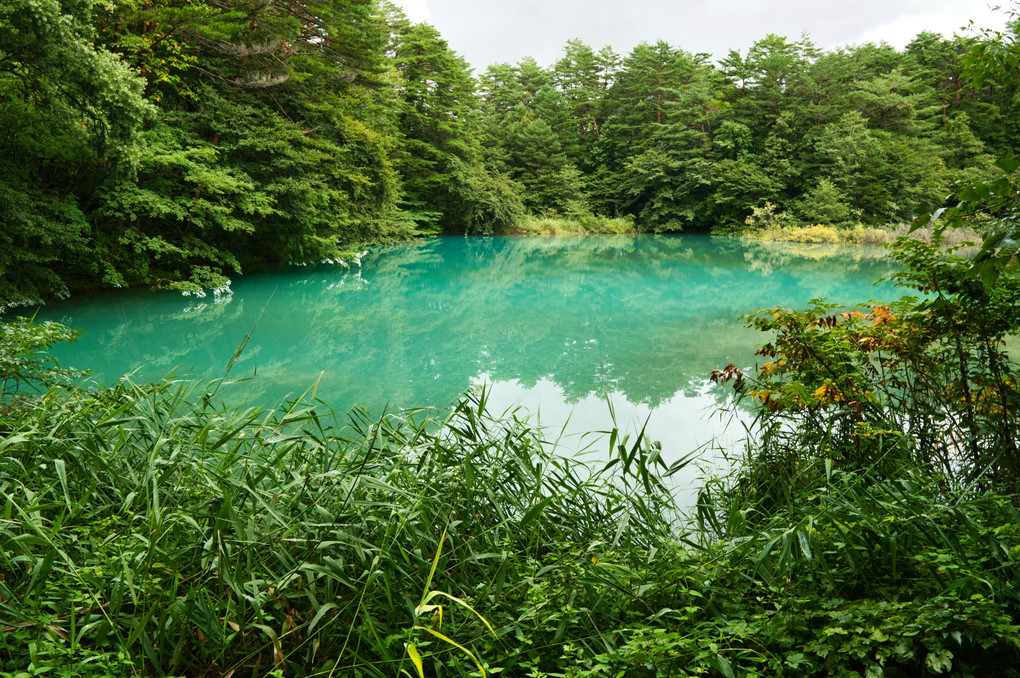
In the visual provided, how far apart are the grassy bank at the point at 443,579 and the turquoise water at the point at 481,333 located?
98 centimetres

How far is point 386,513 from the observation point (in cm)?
177

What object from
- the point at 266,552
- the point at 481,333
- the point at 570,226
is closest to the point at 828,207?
the point at 570,226

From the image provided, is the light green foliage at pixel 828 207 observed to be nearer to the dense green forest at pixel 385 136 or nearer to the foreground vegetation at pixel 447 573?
the dense green forest at pixel 385 136

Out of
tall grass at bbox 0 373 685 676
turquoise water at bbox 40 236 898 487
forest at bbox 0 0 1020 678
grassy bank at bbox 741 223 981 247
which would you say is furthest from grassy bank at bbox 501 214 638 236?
tall grass at bbox 0 373 685 676

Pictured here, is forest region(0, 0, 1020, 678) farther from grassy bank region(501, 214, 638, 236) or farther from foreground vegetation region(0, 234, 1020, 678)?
grassy bank region(501, 214, 638, 236)

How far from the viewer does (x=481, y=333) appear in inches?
289

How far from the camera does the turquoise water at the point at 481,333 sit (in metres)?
4.78

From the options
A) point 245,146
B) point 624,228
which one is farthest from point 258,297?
point 624,228

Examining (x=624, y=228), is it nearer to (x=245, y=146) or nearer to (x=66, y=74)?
(x=245, y=146)

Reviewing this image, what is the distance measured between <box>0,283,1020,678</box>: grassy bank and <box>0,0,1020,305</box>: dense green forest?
906 millimetres

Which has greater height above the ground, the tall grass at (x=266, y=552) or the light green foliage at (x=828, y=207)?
the light green foliage at (x=828, y=207)

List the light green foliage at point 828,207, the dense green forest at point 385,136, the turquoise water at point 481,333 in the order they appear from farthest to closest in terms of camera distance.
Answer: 1. the light green foliage at point 828,207
2. the dense green forest at point 385,136
3. the turquoise water at point 481,333

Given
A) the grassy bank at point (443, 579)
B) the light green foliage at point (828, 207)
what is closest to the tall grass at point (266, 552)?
the grassy bank at point (443, 579)

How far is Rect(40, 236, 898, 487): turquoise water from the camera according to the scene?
A: 4.78 metres
